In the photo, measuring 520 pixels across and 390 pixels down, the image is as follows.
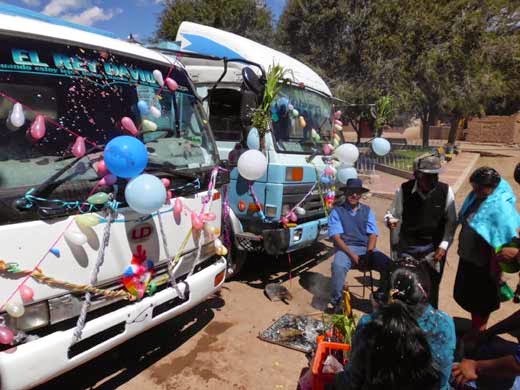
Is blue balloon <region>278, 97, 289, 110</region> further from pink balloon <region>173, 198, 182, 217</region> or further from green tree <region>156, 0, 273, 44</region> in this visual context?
green tree <region>156, 0, 273, 44</region>

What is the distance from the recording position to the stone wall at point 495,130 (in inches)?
1200

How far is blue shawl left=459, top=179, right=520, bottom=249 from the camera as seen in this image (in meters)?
3.10

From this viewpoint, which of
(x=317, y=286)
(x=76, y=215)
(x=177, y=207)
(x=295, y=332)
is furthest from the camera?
(x=317, y=286)

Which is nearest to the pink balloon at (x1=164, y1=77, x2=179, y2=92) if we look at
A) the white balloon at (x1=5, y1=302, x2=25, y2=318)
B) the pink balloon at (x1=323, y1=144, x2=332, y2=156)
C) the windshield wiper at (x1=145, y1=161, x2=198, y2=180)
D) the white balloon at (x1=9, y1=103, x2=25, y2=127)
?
the windshield wiper at (x1=145, y1=161, x2=198, y2=180)

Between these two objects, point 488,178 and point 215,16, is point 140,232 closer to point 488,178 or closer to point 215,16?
point 488,178

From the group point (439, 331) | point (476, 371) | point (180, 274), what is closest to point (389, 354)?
point (439, 331)

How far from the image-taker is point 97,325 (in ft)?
7.61

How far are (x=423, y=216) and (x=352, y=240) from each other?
0.84 meters

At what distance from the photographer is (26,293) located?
78.0 inches

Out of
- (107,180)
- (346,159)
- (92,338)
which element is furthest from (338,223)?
(92,338)

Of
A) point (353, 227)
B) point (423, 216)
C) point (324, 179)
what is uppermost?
point (324, 179)

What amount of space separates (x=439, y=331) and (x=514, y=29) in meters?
21.1

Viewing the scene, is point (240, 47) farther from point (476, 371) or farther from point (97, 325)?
point (476, 371)

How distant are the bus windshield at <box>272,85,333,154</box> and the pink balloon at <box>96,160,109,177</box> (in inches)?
96.0
